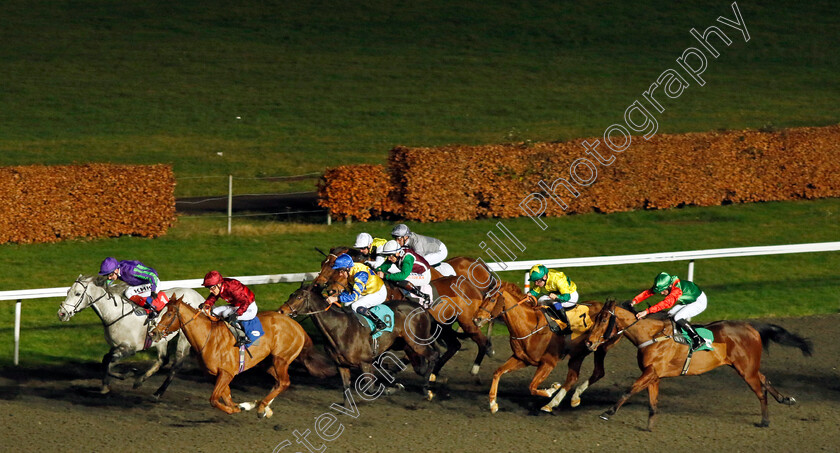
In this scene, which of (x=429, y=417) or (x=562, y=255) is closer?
(x=429, y=417)

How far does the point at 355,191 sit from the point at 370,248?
4.94 metres

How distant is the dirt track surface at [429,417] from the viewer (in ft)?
25.5

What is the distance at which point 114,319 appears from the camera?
8992mm

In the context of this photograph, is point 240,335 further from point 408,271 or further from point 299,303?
point 408,271

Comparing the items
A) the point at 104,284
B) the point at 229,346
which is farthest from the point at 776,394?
the point at 104,284

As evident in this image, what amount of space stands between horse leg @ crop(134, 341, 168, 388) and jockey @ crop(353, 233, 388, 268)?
2.15 m

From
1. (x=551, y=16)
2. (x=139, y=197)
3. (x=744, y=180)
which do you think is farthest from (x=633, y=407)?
(x=551, y=16)

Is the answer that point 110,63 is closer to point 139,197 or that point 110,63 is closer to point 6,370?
point 139,197

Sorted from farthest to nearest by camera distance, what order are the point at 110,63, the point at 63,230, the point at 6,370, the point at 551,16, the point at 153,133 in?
1. the point at 551,16
2. the point at 110,63
3. the point at 153,133
4. the point at 63,230
5. the point at 6,370

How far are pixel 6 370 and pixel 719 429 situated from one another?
658 cm

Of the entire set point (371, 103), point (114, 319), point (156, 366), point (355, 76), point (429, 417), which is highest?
point (355, 76)

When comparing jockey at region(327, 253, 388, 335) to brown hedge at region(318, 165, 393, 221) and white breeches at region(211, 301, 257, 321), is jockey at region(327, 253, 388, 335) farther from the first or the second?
brown hedge at region(318, 165, 393, 221)

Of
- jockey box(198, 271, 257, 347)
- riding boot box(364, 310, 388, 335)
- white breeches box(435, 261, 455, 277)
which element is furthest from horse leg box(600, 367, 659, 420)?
jockey box(198, 271, 257, 347)

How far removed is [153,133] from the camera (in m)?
22.4
